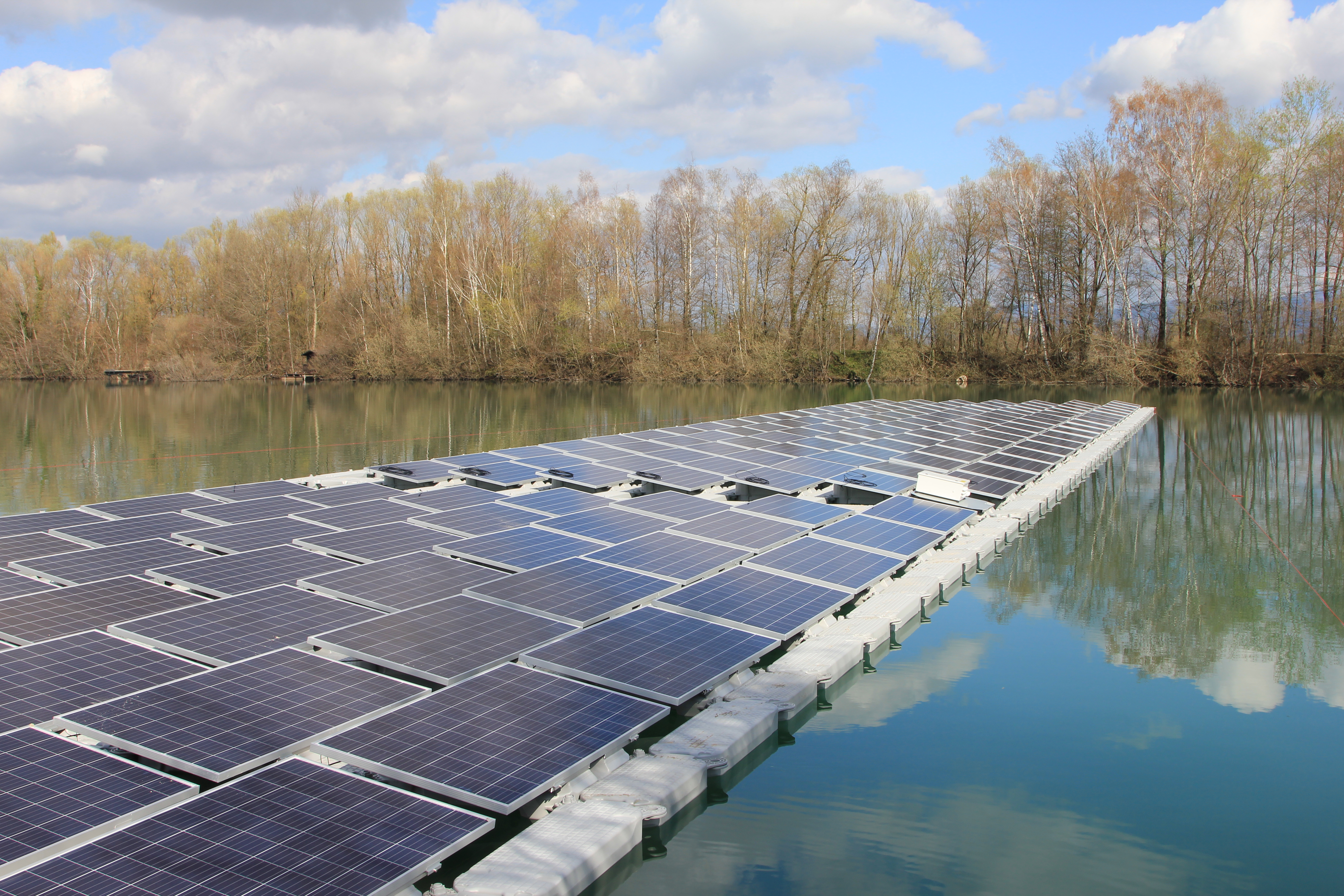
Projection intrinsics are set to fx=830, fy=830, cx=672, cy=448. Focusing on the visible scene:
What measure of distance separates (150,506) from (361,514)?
324 cm

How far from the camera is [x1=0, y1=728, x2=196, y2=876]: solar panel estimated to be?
434 centimetres

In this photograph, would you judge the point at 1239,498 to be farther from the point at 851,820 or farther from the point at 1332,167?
the point at 1332,167

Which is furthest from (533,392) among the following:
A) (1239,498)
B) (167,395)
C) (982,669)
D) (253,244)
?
(982,669)

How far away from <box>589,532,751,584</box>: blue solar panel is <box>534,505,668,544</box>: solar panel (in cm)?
37

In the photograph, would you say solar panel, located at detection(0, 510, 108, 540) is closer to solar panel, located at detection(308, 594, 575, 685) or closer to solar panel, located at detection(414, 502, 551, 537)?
solar panel, located at detection(414, 502, 551, 537)

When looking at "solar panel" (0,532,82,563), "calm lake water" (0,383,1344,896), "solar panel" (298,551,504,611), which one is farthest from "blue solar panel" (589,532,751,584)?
"solar panel" (0,532,82,563)

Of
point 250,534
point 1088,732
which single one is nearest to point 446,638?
point 250,534

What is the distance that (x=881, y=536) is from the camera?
12.1 metres

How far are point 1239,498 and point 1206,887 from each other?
16562mm

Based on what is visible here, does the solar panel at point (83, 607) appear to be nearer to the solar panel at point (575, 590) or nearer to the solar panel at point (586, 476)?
the solar panel at point (575, 590)

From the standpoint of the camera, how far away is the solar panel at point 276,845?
Result: 4020 mm

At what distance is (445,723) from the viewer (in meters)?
5.77

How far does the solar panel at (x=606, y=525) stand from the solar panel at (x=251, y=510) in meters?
3.99

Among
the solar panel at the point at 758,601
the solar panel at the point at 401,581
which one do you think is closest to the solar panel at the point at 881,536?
the solar panel at the point at 758,601
